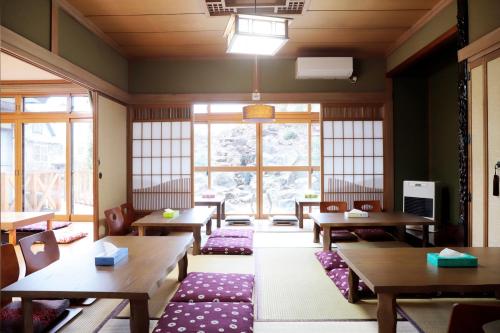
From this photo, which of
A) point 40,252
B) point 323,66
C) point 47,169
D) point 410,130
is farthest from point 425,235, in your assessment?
point 47,169

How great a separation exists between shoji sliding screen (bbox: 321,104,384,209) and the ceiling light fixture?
272 centimetres

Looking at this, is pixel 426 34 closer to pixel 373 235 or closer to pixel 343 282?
pixel 373 235

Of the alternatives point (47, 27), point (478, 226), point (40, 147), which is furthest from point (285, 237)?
point (40, 147)

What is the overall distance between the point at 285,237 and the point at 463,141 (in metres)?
2.56

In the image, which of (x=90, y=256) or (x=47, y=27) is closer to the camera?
(x=90, y=256)

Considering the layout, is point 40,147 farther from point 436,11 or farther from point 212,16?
point 436,11

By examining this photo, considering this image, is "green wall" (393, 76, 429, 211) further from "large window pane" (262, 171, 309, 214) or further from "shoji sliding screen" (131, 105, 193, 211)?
"shoji sliding screen" (131, 105, 193, 211)

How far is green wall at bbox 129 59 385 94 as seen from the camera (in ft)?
17.2

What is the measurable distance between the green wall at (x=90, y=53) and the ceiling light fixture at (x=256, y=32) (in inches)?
71.3

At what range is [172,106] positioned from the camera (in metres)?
5.36

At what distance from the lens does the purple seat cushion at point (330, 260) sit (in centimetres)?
333

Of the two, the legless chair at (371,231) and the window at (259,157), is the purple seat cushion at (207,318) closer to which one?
the legless chair at (371,231)

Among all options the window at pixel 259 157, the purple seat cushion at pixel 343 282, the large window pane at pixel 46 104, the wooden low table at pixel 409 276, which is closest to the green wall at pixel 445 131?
the window at pixel 259 157

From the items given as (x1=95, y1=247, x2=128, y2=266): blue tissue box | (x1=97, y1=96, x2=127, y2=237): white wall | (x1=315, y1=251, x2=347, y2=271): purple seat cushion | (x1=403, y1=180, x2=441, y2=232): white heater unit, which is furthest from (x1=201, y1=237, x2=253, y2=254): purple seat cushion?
(x1=403, y1=180, x2=441, y2=232): white heater unit
